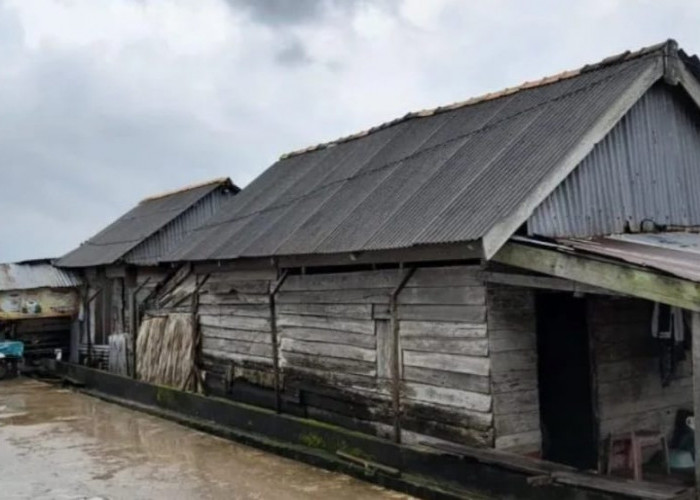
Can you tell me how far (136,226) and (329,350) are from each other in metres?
13.7

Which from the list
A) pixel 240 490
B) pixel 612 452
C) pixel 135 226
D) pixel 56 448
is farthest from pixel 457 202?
pixel 135 226

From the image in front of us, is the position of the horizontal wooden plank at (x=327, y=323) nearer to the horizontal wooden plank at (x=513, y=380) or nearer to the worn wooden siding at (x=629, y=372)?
the horizontal wooden plank at (x=513, y=380)

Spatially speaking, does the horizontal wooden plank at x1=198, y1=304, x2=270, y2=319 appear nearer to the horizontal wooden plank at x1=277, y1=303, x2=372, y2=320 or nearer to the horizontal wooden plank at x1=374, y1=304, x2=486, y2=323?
the horizontal wooden plank at x1=277, y1=303, x2=372, y2=320

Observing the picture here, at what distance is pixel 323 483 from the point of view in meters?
10.2

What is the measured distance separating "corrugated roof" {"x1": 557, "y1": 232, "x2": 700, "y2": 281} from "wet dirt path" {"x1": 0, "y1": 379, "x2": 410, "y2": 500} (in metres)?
4.01

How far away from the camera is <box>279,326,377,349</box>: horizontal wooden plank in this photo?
10875mm

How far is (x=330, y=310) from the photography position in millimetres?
11648

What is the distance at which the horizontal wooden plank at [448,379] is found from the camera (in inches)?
349

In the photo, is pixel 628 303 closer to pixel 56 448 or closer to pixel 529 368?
pixel 529 368

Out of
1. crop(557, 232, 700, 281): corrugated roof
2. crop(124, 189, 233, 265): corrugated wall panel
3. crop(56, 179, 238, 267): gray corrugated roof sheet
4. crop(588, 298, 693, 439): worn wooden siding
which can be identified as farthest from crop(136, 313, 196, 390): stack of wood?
crop(557, 232, 700, 281): corrugated roof

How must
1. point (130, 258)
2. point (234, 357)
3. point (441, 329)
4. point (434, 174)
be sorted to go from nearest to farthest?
point (441, 329), point (434, 174), point (234, 357), point (130, 258)

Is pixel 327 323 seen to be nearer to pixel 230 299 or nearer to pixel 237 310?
pixel 237 310

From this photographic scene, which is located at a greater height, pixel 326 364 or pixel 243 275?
pixel 243 275

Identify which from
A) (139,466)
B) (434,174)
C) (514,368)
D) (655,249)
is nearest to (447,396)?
(514,368)
